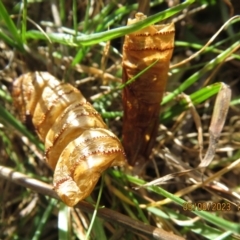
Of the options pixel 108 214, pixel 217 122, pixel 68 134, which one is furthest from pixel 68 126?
pixel 217 122

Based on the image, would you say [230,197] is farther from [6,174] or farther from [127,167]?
[6,174]

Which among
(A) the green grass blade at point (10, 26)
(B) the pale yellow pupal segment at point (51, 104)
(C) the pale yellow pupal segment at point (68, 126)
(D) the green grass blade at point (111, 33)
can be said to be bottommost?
(C) the pale yellow pupal segment at point (68, 126)

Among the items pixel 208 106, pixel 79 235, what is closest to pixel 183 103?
pixel 208 106

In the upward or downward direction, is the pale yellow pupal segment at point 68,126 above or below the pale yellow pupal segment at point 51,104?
below

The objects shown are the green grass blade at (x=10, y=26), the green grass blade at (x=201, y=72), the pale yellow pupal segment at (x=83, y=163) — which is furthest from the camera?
the green grass blade at (x=201, y=72)

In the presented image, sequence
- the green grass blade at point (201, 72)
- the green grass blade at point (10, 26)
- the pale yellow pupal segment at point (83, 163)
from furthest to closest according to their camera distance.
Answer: the green grass blade at point (201, 72)
the green grass blade at point (10, 26)
the pale yellow pupal segment at point (83, 163)

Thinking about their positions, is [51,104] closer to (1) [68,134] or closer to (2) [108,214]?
(1) [68,134]

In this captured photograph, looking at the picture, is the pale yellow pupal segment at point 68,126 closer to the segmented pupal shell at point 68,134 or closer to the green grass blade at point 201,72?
the segmented pupal shell at point 68,134

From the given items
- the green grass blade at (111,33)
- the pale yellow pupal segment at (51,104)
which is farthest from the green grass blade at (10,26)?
the pale yellow pupal segment at (51,104)

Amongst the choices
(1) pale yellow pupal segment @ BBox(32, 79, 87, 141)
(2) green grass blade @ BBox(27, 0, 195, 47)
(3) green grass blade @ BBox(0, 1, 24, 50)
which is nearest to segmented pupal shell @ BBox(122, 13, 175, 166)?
(2) green grass blade @ BBox(27, 0, 195, 47)
